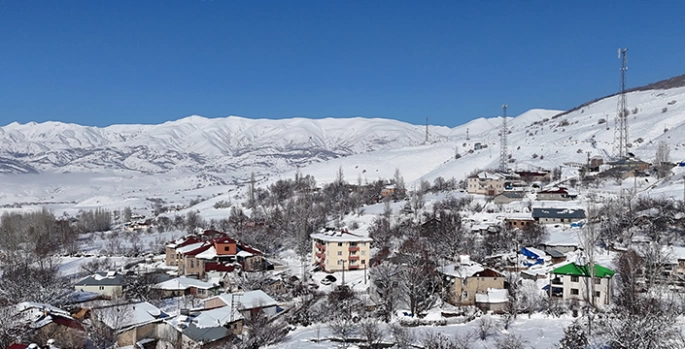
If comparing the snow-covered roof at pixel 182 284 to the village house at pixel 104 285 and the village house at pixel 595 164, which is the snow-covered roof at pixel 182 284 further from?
the village house at pixel 595 164

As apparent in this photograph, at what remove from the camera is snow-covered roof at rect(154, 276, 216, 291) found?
78.8 ft

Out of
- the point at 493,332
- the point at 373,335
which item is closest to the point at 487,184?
the point at 493,332

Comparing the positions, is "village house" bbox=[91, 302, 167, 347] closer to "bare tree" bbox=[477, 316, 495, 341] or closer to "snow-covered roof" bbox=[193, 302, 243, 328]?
"snow-covered roof" bbox=[193, 302, 243, 328]

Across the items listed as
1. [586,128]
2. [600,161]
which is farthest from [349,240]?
[586,128]

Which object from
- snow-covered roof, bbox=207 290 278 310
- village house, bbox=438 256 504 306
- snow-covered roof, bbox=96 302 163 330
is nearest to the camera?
snow-covered roof, bbox=96 302 163 330

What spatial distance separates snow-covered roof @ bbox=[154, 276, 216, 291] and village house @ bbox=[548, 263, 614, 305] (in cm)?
1470

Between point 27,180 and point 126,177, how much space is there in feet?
94.9

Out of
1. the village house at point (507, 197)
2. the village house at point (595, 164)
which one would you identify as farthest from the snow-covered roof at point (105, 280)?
the village house at point (595, 164)

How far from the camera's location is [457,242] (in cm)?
2938

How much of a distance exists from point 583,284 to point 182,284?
54.3 ft

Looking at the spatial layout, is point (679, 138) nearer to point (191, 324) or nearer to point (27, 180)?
point (191, 324)

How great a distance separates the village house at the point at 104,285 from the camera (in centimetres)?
2414

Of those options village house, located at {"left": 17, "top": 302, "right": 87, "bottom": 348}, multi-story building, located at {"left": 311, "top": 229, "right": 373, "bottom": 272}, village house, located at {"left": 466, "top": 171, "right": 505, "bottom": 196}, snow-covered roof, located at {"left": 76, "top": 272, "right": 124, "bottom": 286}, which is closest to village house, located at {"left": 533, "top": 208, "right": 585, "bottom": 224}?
village house, located at {"left": 466, "top": 171, "right": 505, "bottom": 196}

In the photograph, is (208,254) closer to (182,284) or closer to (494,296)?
(182,284)
